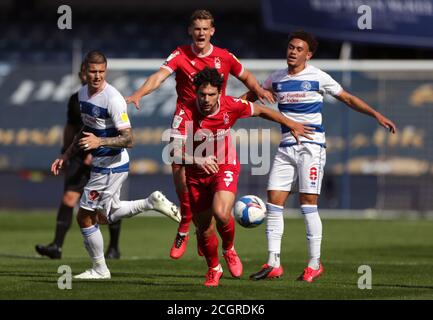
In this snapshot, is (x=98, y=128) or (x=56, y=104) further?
(x=56, y=104)

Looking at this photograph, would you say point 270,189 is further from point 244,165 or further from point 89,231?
point 244,165

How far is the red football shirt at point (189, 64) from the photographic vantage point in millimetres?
11758

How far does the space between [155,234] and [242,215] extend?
9.04 meters

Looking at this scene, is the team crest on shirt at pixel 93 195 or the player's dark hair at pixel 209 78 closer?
the player's dark hair at pixel 209 78

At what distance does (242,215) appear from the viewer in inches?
435

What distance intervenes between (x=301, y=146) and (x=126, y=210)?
2.04 m

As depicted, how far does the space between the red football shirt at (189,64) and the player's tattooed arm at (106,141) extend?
1163 millimetres

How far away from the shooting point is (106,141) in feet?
35.0

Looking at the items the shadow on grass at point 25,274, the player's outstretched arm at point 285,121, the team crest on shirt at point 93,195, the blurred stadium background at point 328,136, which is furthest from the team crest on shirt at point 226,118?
the blurred stadium background at point 328,136

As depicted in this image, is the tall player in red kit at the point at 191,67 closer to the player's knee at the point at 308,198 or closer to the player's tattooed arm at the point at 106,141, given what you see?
the player's tattooed arm at the point at 106,141

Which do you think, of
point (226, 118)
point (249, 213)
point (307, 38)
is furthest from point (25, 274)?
point (307, 38)

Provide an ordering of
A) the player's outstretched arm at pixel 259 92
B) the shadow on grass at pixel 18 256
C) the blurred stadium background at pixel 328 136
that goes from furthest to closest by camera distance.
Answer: the blurred stadium background at pixel 328 136
the shadow on grass at pixel 18 256
the player's outstretched arm at pixel 259 92
